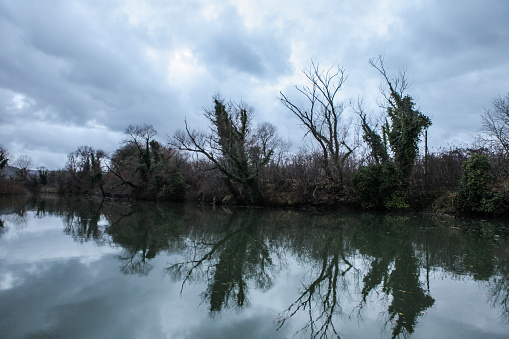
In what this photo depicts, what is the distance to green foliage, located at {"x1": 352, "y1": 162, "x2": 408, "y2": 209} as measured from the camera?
63.3 ft

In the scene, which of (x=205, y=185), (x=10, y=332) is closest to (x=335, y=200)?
(x=205, y=185)

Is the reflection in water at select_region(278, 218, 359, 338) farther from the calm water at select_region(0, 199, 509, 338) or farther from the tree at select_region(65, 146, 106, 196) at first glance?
the tree at select_region(65, 146, 106, 196)

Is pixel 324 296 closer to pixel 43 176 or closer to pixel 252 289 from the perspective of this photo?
pixel 252 289

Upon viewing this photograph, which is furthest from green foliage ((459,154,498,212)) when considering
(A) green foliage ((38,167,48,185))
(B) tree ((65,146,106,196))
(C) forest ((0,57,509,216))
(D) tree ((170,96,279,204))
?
(A) green foliage ((38,167,48,185))

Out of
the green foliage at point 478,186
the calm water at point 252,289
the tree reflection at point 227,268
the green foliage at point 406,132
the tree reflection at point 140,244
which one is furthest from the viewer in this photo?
the green foliage at point 406,132

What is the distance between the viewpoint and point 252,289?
4973mm

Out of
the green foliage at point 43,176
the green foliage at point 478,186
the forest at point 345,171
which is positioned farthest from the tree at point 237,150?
the green foliage at point 43,176

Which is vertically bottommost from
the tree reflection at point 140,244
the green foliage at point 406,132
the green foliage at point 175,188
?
the tree reflection at point 140,244

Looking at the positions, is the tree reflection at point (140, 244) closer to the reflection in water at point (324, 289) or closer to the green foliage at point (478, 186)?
the reflection in water at point (324, 289)

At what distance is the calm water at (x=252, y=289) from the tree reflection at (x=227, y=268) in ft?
0.07

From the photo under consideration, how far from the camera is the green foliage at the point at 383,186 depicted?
63.3ft

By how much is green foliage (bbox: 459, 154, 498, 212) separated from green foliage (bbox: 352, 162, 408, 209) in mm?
3808

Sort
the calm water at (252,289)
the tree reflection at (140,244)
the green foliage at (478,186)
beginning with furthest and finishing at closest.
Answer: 1. the green foliage at (478,186)
2. the tree reflection at (140,244)
3. the calm water at (252,289)

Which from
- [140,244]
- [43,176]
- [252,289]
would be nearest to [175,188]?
[140,244]
